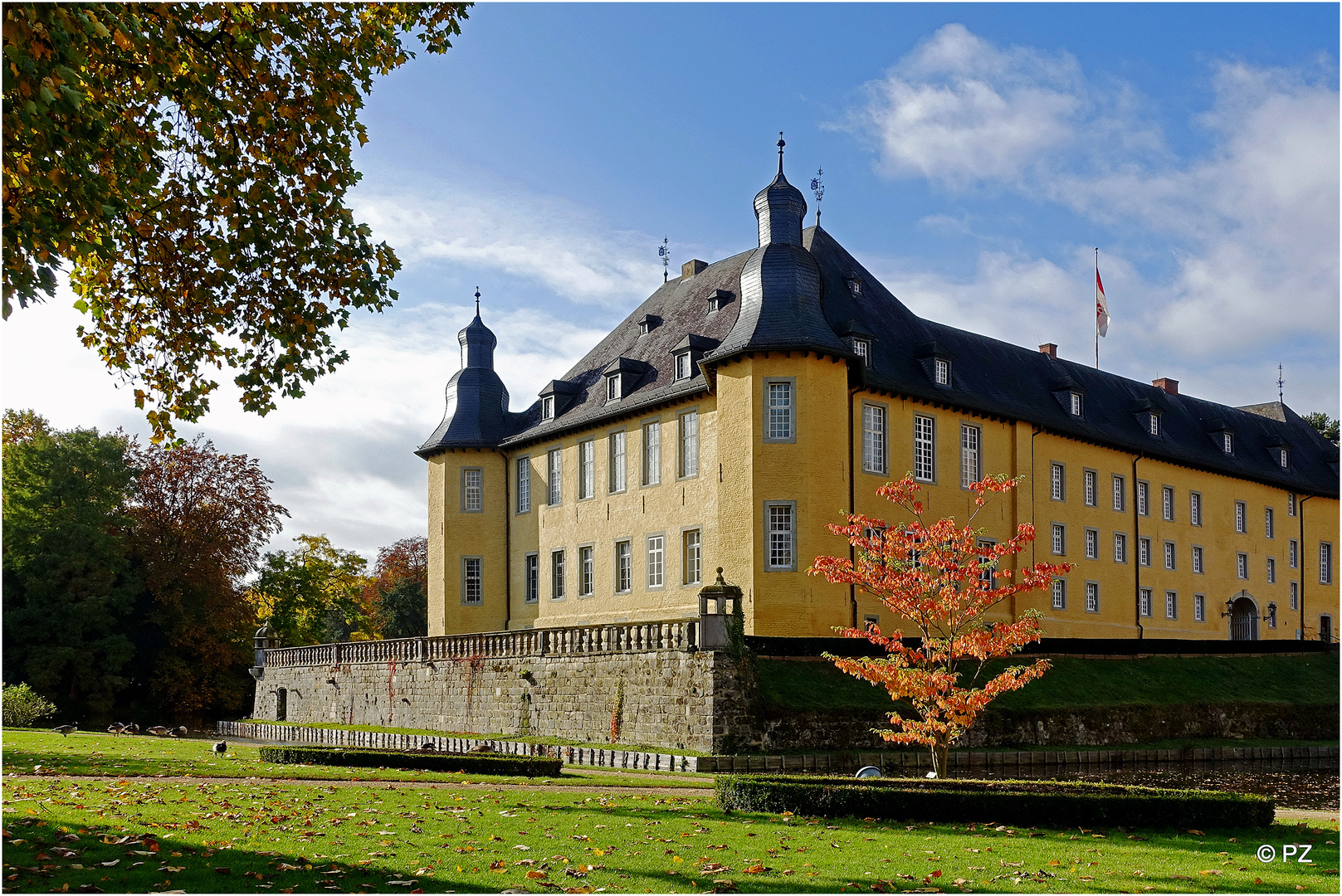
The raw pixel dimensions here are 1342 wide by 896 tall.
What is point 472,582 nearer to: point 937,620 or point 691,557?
point 691,557

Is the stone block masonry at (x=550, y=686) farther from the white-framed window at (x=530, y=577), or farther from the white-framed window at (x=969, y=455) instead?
the white-framed window at (x=969, y=455)

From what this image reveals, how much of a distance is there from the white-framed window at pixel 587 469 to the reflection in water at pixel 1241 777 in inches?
716

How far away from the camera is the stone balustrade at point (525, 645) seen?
2466 centimetres

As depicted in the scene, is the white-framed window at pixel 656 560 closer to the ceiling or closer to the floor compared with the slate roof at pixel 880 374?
closer to the floor

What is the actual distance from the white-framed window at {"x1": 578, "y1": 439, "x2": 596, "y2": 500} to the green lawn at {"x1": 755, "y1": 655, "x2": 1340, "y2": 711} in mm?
14215

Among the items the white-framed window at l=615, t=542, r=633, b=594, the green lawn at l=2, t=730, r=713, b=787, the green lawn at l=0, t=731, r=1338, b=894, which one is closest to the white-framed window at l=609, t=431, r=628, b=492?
the white-framed window at l=615, t=542, r=633, b=594

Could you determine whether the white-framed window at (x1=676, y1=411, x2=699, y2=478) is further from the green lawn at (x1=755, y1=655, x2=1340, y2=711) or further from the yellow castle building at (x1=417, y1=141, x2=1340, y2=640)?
the green lawn at (x1=755, y1=655, x2=1340, y2=711)

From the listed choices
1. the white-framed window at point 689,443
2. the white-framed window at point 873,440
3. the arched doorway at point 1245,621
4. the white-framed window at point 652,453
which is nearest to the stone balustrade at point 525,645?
the white-framed window at point 652,453

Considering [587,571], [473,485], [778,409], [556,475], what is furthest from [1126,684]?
[473,485]

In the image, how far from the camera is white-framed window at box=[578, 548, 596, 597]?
38.5 metres

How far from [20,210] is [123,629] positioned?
156ft

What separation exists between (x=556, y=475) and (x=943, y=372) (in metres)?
13.0

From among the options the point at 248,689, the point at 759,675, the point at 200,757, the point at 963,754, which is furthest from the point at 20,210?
the point at 248,689

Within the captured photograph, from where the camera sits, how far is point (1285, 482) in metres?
49.5
